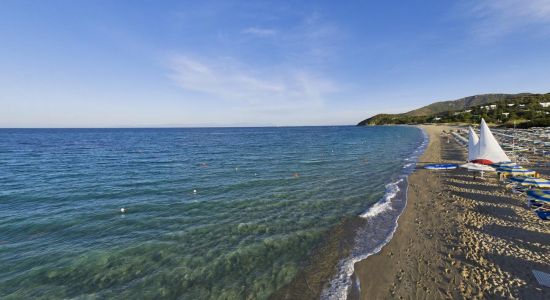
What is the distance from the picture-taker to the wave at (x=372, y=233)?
948cm

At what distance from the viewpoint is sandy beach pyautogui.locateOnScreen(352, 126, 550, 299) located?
898 cm

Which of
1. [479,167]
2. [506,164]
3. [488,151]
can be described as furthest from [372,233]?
[488,151]

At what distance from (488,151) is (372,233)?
19258 millimetres

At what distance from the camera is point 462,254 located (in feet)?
36.4

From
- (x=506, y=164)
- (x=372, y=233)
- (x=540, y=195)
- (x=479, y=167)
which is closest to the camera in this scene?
(x=372, y=233)

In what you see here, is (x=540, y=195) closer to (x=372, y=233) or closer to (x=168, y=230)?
(x=372, y=233)

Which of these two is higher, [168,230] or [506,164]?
[506,164]

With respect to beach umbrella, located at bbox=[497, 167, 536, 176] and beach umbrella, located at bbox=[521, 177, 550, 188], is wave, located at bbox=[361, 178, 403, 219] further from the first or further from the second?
beach umbrella, located at bbox=[497, 167, 536, 176]

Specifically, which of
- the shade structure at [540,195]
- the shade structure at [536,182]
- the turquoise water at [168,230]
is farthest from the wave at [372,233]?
the shade structure at [536,182]

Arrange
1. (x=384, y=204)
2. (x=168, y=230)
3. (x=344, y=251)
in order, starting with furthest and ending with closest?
(x=384, y=204), (x=168, y=230), (x=344, y=251)

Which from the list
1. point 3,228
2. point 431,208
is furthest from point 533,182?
point 3,228

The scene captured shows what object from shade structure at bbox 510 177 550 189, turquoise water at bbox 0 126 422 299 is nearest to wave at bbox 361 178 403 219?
turquoise water at bbox 0 126 422 299

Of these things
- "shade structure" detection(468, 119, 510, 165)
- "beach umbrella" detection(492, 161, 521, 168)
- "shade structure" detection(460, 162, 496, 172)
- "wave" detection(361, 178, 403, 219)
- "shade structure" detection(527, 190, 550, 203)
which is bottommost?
"wave" detection(361, 178, 403, 219)

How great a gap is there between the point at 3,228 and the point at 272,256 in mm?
15558
